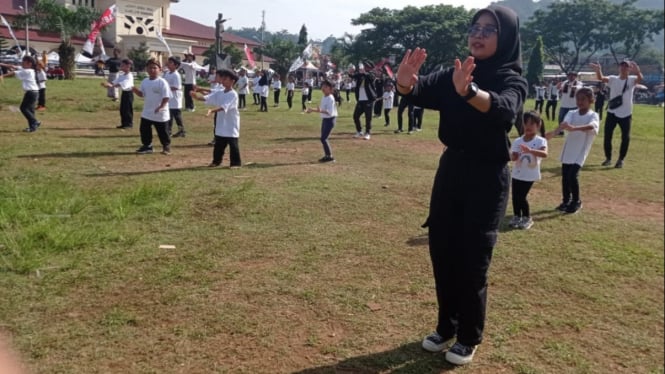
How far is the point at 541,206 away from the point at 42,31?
123 ft

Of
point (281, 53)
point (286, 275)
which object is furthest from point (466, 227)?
point (281, 53)

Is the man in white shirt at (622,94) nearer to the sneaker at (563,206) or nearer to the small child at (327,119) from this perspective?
the sneaker at (563,206)

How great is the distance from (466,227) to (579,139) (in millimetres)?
4287

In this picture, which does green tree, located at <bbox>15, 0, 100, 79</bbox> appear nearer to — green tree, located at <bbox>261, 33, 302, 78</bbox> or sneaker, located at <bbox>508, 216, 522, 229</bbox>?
green tree, located at <bbox>261, 33, 302, 78</bbox>

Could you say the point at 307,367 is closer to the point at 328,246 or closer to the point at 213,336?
the point at 213,336

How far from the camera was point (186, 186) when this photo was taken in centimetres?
734

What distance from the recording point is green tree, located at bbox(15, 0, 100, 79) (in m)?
30.2

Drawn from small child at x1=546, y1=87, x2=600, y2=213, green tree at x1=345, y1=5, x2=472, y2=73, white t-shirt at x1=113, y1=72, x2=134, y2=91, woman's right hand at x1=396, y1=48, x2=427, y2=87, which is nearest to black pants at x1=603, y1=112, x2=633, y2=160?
small child at x1=546, y1=87, x2=600, y2=213

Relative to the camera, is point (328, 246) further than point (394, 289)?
Yes

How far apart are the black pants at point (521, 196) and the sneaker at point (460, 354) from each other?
3.15m

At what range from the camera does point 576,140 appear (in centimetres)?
662

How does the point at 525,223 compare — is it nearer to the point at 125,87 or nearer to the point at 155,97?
the point at 155,97

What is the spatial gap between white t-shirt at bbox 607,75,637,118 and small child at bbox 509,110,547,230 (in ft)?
13.6

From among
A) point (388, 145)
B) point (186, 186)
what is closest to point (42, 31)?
point (388, 145)
